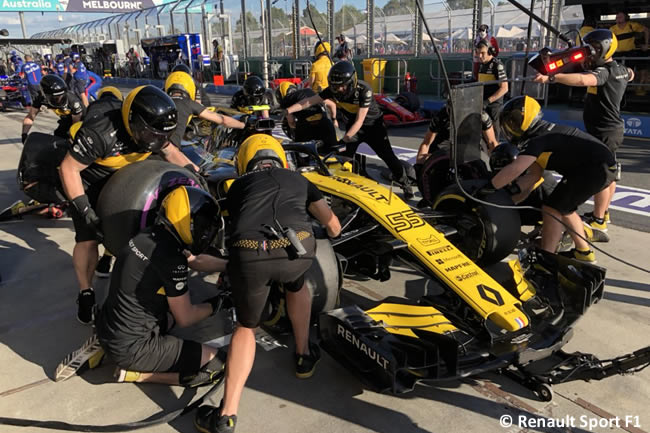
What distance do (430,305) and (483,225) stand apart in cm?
103

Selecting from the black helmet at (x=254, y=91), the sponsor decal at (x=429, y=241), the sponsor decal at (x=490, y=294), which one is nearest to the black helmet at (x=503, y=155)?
the sponsor decal at (x=429, y=241)

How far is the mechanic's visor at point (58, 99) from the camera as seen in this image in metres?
6.35

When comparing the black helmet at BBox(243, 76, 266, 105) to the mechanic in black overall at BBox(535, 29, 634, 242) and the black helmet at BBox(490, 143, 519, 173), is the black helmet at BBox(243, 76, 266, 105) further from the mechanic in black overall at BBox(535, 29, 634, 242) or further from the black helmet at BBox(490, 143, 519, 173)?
the mechanic in black overall at BBox(535, 29, 634, 242)

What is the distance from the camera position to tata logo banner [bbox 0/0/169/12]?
49.2 metres

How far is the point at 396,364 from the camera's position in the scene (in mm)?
2902

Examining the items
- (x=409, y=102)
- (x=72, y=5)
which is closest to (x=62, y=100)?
(x=409, y=102)

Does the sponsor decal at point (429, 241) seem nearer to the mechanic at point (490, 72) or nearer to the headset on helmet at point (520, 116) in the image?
the headset on helmet at point (520, 116)

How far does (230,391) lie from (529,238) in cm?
352

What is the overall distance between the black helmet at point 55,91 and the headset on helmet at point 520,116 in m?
4.92

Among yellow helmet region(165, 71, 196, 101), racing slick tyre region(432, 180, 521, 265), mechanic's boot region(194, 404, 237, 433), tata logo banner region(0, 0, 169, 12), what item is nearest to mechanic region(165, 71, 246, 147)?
yellow helmet region(165, 71, 196, 101)

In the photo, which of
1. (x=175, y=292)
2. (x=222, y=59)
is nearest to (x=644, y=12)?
(x=175, y=292)

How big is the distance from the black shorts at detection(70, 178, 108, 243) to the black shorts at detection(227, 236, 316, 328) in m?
1.70

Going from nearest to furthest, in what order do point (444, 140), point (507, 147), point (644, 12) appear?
point (507, 147) → point (444, 140) → point (644, 12)

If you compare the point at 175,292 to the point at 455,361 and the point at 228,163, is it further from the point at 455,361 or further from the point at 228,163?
the point at 228,163
